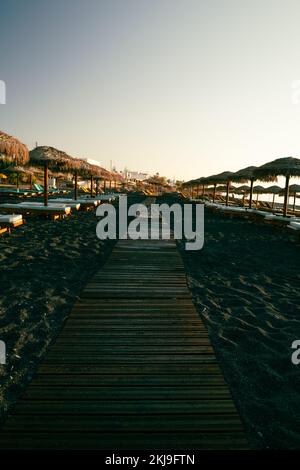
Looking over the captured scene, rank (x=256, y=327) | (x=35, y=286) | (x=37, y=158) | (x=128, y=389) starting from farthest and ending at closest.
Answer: (x=37, y=158) < (x=35, y=286) < (x=256, y=327) < (x=128, y=389)

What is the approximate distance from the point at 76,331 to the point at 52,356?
1.56 ft

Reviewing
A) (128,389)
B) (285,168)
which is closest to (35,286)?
(128,389)

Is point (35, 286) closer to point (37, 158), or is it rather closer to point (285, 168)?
point (37, 158)

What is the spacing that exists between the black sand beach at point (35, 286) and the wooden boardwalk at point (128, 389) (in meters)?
0.17

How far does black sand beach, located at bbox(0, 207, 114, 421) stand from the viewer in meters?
2.51

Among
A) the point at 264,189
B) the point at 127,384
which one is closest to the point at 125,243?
the point at 127,384

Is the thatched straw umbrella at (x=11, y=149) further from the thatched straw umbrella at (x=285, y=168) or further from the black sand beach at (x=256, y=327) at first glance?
the thatched straw umbrella at (x=285, y=168)

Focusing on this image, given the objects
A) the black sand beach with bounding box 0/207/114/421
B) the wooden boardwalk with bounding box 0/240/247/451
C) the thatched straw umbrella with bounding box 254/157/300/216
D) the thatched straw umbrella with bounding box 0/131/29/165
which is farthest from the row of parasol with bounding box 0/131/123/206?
the thatched straw umbrella with bounding box 254/157/300/216

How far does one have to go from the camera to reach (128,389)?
213 cm

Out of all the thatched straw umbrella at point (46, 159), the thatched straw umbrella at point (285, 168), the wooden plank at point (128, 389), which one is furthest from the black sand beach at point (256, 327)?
the thatched straw umbrella at point (46, 159)

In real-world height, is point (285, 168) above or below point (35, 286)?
above

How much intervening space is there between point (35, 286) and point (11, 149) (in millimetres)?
5540
